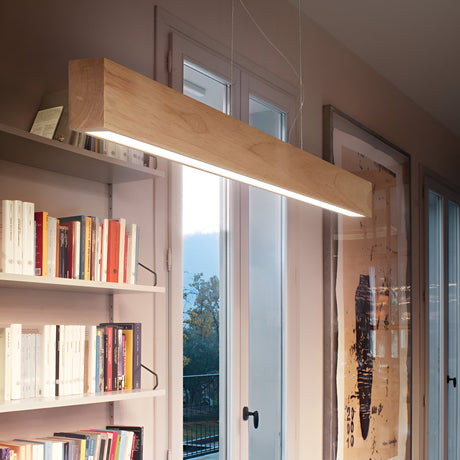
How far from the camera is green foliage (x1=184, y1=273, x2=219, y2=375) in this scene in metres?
2.54

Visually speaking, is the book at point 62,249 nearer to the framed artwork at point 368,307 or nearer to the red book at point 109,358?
the red book at point 109,358

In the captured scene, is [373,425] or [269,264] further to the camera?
[373,425]

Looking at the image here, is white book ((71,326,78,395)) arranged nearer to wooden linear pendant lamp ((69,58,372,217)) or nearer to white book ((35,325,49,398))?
white book ((35,325,49,398))

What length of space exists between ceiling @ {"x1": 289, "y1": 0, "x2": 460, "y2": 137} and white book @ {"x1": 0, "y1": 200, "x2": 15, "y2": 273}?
2.10 m

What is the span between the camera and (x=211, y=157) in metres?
1.38

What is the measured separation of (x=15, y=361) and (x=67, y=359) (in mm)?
167

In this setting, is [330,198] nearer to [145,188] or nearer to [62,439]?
[145,188]

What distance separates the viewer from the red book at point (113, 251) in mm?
1911

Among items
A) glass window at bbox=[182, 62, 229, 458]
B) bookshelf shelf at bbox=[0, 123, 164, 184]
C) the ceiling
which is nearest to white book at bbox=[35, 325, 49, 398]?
bookshelf shelf at bbox=[0, 123, 164, 184]

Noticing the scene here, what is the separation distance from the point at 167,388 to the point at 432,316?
3171mm

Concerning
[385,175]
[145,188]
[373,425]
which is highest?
[385,175]

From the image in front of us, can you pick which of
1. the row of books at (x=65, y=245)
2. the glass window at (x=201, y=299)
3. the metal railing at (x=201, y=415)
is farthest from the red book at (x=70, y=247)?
the metal railing at (x=201, y=415)

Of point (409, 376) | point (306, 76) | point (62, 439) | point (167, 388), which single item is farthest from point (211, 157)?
point (409, 376)

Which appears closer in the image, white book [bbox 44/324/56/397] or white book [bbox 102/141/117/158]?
white book [bbox 44/324/56/397]
